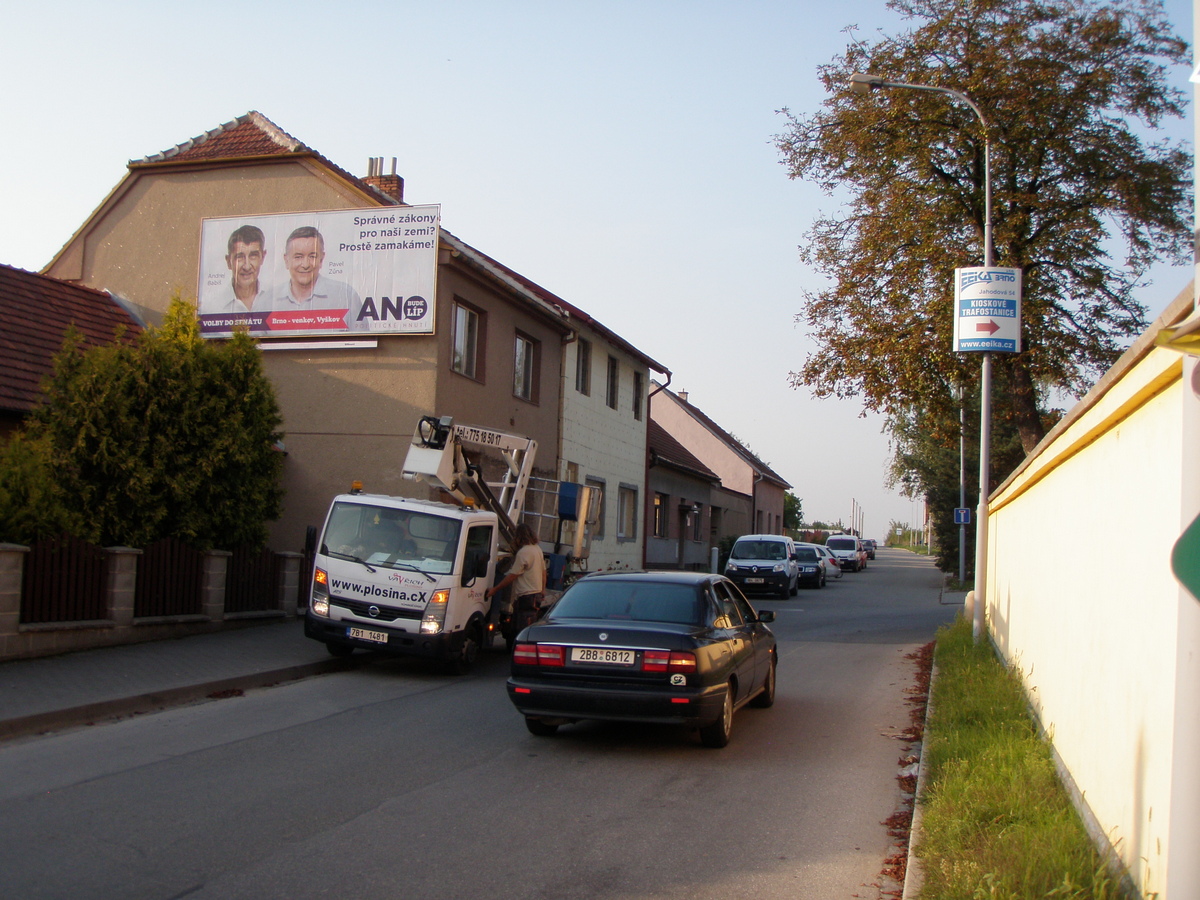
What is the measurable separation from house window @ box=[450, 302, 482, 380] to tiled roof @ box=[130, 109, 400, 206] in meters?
2.31

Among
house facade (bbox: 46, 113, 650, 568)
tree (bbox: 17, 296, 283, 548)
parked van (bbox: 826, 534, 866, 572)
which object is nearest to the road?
tree (bbox: 17, 296, 283, 548)

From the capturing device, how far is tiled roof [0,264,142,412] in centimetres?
1556

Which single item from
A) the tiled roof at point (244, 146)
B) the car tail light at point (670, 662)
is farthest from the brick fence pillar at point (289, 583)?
the car tail light at point (670, 662)

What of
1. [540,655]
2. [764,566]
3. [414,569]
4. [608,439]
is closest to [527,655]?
[540,655]

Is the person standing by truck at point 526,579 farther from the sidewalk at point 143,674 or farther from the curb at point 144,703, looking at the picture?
the curb at point 144,703

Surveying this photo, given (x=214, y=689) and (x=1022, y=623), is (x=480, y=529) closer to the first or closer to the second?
(x=214, y=689)

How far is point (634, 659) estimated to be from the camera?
789 cm

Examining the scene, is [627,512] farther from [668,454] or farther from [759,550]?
[668,454]

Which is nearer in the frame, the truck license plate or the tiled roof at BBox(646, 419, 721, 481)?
the truck license plate

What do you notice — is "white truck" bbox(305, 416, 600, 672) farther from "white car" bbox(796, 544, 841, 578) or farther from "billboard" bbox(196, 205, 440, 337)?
"white car" bbox(796, 544, 841, 578)

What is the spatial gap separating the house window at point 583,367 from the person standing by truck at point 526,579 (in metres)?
12.3

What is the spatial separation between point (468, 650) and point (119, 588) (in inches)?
164

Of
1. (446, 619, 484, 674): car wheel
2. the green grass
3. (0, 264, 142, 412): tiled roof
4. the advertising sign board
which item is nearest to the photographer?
the green grass

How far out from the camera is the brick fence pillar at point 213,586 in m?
14.3
